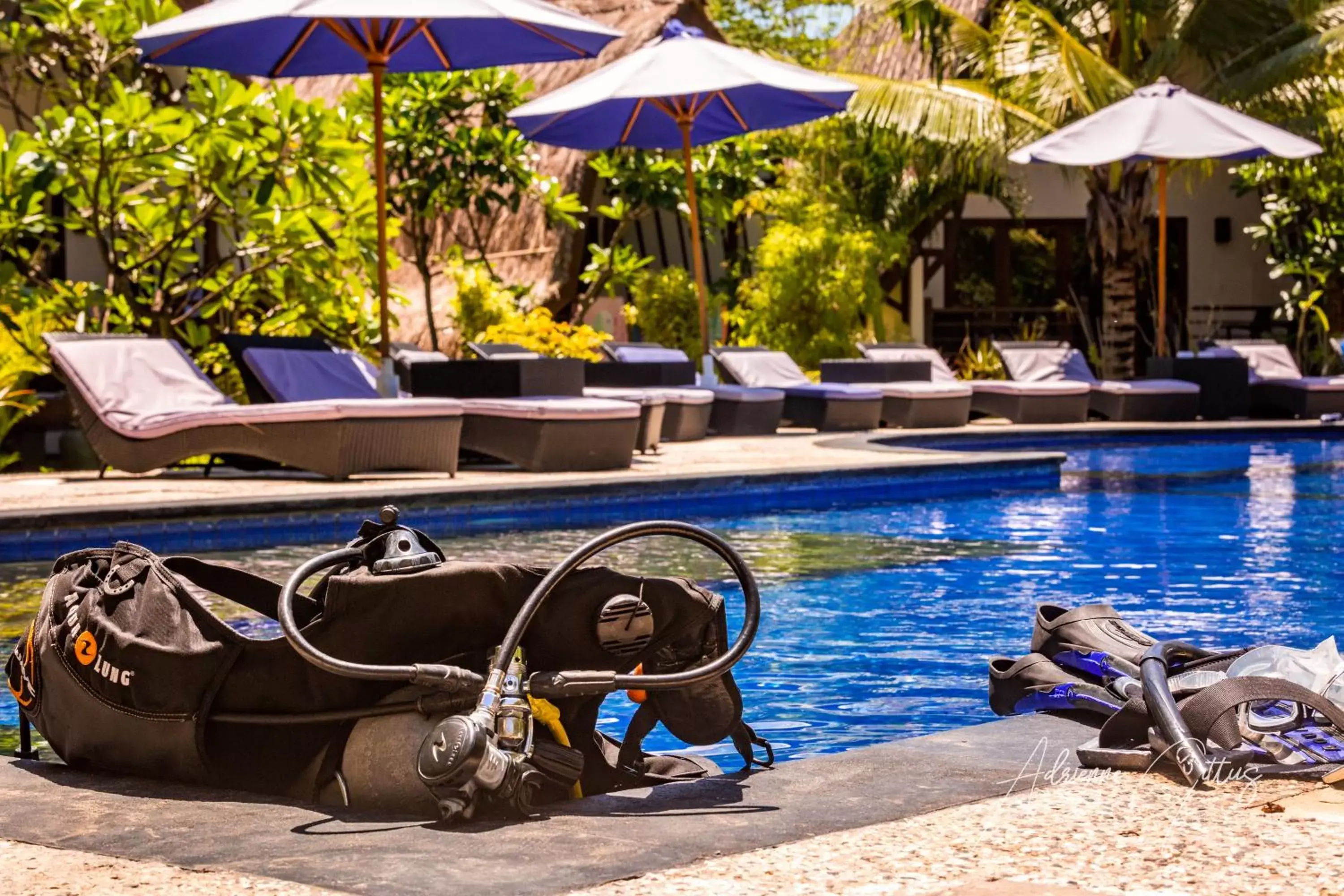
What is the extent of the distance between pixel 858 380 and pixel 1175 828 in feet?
45.3

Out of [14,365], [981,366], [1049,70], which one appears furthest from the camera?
[981,366]

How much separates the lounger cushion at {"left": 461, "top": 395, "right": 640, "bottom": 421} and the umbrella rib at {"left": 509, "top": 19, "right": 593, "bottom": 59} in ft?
7.83

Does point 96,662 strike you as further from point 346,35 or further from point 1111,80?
point 1111,80

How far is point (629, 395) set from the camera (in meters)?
13.2

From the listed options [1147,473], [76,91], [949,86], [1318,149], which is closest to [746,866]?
[1147,473]

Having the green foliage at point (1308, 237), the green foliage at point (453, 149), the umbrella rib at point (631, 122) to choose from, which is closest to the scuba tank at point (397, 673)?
the umbrella rib at point (631, 122)

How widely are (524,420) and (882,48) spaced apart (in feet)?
51.2

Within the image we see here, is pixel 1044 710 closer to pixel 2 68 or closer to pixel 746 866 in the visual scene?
pixel 746 866

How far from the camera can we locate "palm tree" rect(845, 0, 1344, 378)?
19078 millimetres

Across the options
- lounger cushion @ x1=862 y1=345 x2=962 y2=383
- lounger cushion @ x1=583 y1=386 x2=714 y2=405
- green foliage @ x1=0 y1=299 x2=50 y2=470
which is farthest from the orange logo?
lounger cushion @ x1=862 y1=345 x2=962 y2=383

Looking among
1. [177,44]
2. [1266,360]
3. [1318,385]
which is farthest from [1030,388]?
[177,44]

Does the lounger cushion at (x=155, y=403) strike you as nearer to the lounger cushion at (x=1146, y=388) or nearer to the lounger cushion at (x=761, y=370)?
the lounger cushion at (x=761, y=370)

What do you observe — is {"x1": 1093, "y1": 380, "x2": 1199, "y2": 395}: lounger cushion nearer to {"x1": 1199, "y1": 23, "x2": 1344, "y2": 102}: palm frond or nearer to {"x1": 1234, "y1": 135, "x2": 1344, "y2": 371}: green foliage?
{"x1": 1199, "y1": 23, "x2": 1344, "y2": 102}: palm frond

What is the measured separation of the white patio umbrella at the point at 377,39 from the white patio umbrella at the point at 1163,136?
623 cm
